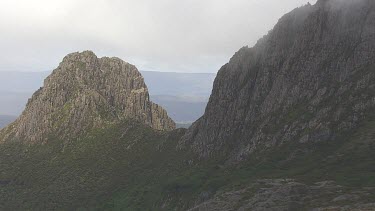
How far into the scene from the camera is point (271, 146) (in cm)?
18888

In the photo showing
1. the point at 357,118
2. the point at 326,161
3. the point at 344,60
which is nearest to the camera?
the point at 326,161

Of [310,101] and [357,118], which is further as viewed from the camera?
[310,101]

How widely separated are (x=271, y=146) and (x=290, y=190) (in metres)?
61.0

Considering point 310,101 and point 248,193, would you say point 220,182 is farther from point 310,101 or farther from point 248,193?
point 310,101

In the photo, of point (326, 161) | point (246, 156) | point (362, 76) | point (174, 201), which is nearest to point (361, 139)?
point (326, 161)

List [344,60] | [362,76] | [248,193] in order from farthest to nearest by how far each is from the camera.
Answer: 1. [344,60]
2. [362,76]
3. [248,193]

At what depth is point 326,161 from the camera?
154625 mm

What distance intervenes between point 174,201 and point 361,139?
3255 inches

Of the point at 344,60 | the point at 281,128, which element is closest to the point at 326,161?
the point at 281,128

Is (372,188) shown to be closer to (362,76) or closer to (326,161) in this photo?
(326,161)

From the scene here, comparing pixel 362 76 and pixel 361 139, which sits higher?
pixel 362 76

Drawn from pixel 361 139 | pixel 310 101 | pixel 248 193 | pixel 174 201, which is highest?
pixel 310 101

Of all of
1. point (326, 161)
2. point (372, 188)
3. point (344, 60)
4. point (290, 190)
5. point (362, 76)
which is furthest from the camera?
point (344, 60)

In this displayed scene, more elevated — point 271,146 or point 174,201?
point 271,146
